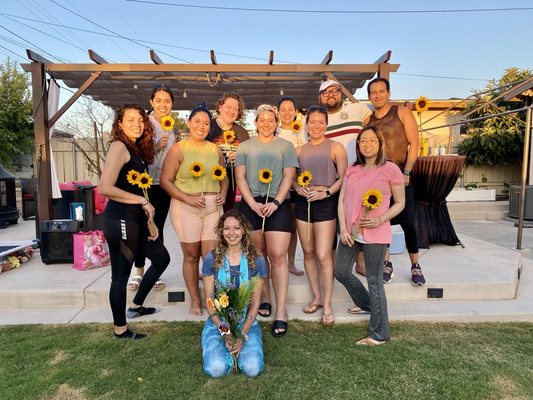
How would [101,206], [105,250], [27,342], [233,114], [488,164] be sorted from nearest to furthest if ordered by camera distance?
[27,342], [233,114], [105,250], [101,206], [488,164]

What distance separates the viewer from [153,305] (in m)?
3.57

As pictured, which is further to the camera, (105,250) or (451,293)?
(105,250)

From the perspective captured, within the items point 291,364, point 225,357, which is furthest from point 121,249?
point 291,364

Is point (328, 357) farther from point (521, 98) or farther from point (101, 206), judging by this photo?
point (521, 98)

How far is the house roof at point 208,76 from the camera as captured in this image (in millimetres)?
5457

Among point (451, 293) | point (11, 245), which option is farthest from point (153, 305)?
point (451, 293)

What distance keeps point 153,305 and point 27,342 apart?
1.05 meters

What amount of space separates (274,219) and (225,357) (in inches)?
42.1

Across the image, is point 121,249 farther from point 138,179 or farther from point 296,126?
point 296,126

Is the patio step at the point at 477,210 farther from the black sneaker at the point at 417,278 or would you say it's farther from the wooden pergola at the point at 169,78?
the black sneaker at the point at 417,278

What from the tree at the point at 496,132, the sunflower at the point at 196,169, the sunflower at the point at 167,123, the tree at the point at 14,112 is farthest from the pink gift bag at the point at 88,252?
the tree at the point at 14,112

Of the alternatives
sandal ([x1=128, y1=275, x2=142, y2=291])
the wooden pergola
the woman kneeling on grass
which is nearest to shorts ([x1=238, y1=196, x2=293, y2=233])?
the woman kneeling on grass

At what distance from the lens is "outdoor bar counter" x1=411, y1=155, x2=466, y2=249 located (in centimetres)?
493

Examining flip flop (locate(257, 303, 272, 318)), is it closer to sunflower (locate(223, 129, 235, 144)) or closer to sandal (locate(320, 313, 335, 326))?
sandal (locate(320, 313, 335, 326))
